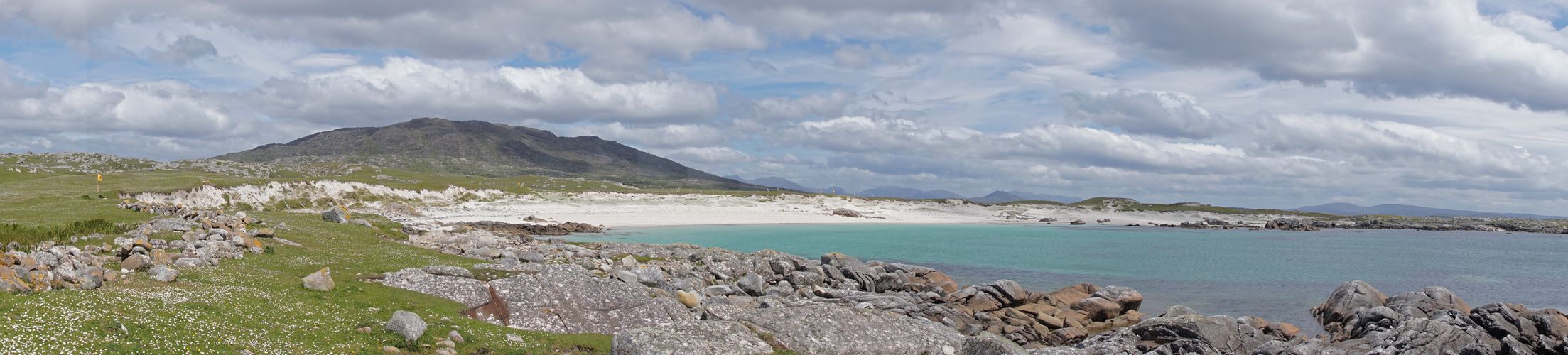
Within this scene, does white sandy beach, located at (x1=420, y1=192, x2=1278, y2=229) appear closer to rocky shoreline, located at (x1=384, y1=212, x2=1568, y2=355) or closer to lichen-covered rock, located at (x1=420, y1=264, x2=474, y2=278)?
rocky shoreline, located at (x1=384, y1=212, x2=1568, y2=355)

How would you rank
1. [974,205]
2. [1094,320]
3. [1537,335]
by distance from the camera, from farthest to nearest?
1. [974,205]
2. [1094,320]
3. [1537,335]

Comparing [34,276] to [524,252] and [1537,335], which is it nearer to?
[524,252]

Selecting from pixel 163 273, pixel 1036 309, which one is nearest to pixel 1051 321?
pixel 1036 309

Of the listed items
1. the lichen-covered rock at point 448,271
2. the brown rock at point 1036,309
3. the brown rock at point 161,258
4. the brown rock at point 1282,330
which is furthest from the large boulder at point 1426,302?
the brown rock at point 161,258

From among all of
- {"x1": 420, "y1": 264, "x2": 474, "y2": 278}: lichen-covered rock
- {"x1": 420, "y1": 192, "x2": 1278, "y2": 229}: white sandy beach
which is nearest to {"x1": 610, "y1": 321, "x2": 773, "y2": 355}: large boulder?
{"x1": 420, "y1": 264, "x2": 474, "y2": 278}: lichen-covered rock

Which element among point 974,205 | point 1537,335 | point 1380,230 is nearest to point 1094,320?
point 1537,335

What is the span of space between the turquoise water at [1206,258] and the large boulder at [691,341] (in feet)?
83.6

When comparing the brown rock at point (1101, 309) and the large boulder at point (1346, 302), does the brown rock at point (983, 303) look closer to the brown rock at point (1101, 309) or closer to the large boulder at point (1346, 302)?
the brown rock at point (1101, 309)

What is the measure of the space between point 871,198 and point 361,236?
364ft

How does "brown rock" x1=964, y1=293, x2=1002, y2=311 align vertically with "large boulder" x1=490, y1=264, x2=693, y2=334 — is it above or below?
below

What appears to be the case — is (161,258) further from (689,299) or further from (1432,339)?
(1432,339)

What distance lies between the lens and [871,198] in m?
143

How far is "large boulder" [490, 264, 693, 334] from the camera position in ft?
66.6

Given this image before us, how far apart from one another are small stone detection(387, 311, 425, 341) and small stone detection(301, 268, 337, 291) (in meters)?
5.28
